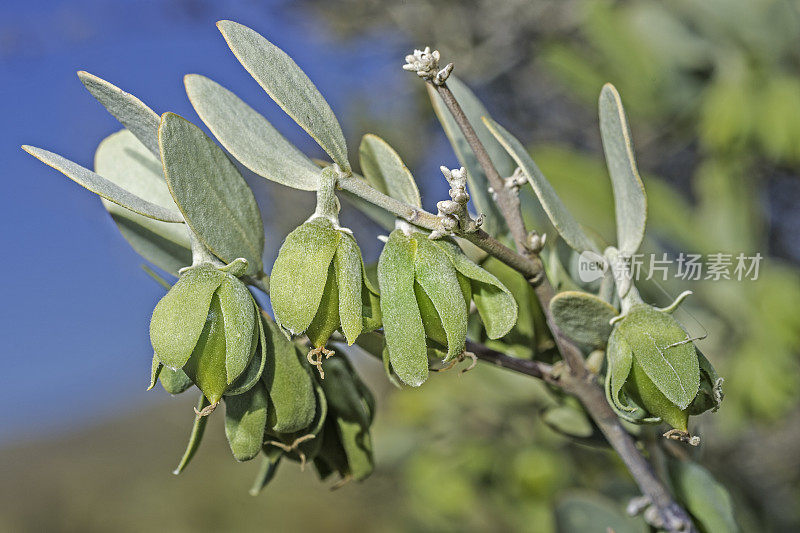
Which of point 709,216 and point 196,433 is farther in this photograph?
point 709,216

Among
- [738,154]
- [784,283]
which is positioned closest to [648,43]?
[738,154]

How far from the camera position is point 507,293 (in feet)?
1.33

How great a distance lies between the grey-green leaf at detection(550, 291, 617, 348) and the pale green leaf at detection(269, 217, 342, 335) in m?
0.15

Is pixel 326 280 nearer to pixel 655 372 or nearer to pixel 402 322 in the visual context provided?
pixel 402 322

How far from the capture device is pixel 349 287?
373 mm

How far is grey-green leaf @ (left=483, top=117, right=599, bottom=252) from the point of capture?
0.43m

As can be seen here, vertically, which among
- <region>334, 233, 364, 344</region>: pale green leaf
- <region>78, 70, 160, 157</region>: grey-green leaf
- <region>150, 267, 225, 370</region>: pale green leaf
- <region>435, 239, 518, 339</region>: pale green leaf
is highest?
<region>78, 70, 160, 157</region>: grey-green leaf

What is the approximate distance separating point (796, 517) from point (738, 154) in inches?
27.3

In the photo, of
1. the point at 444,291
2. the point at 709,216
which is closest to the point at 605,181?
the point at 709,216

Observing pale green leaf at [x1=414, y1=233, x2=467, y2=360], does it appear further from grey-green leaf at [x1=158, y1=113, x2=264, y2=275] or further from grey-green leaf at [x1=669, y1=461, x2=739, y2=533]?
grey-green leaf at [x1=669, y1=461, x2=739, y2=533]

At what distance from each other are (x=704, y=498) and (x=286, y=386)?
0.37m

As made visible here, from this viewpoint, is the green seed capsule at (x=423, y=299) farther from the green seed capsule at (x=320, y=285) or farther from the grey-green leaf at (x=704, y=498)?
the grey-green leaf at (x=704, y=498)

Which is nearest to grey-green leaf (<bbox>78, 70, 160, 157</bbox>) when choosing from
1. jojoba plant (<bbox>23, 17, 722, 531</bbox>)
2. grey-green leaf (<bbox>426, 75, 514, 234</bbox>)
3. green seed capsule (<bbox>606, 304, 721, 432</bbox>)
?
jojoba plant (<bbox>23, 17, 722, 531</bbox>)

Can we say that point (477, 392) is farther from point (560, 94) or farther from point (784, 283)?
point (560, 94)
